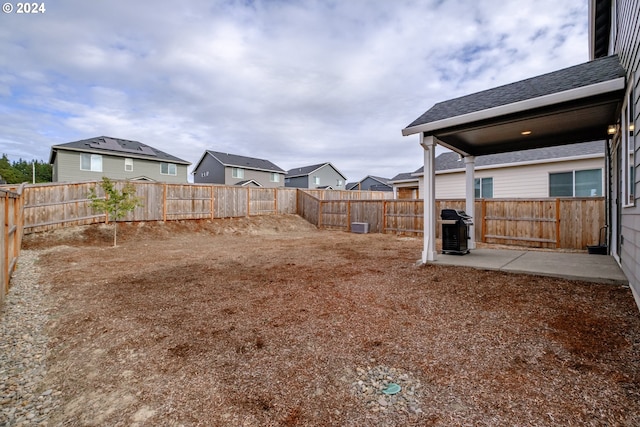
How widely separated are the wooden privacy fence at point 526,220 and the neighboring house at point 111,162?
18.4 m

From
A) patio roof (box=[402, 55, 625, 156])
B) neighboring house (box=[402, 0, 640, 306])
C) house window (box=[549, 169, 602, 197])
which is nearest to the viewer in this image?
neighboring house (box=[402, 0, 640, 306])

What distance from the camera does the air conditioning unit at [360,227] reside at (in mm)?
13070

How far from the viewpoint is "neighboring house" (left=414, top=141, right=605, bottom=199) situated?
9930 millimetres

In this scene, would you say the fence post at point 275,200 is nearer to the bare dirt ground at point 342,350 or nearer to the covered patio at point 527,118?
the covered patio at point 527,118

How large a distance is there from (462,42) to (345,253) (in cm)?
925

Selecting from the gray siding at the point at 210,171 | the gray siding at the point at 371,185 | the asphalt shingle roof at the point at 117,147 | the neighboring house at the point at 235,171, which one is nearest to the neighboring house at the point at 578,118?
the asphalt shingle roof at the point at 117,147

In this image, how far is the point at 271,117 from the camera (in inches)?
920

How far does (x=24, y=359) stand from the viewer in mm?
2494

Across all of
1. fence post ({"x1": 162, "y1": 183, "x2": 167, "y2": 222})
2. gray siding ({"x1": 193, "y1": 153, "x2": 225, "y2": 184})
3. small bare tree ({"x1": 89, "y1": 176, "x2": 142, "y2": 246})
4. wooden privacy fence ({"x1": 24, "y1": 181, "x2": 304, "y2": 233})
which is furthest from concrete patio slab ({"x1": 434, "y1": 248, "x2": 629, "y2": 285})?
gray siding ({"x1": 193, "y1": 153, "x2": 225, "y2": 184})

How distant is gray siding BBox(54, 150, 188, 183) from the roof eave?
2169 cm

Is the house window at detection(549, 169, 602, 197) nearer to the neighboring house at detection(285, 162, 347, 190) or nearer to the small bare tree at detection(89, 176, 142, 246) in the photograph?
the small bare tree at detection(89, 176, 142, 246)

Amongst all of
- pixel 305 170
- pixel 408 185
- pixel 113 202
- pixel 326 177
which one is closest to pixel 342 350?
pixel 113 202

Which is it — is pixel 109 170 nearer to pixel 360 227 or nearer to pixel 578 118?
pixel 360 227

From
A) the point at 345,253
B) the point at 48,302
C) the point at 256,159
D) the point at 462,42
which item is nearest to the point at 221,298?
the point at 48,302
